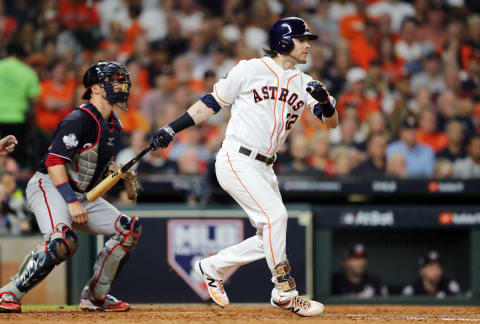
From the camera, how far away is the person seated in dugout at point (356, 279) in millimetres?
8352

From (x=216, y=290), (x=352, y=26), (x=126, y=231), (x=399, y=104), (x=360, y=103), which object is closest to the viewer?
(x=216, y=290)

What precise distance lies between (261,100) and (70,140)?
1.37 m

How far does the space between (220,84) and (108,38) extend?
591 centimetres

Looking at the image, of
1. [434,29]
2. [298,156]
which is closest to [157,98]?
[298,156]

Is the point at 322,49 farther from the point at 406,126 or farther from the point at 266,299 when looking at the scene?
the point at 266,299

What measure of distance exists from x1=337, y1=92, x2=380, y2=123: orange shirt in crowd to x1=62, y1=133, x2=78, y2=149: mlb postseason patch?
5.16m

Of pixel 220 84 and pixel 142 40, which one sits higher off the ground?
pixel 142 40

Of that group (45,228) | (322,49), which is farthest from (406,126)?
(45,228)

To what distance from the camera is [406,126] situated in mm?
10344

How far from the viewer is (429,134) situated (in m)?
10.5

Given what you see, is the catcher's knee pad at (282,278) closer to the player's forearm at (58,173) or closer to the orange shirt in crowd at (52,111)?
the player's forearm at (58,173)

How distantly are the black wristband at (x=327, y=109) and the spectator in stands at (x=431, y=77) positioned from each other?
547 cm

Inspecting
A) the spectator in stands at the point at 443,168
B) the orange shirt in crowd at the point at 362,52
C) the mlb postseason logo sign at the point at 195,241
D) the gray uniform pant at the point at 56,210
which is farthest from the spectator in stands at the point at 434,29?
the gray uniform pant at the point at 56,210

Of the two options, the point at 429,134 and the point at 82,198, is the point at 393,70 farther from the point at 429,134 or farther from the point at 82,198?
the point at 82,198
